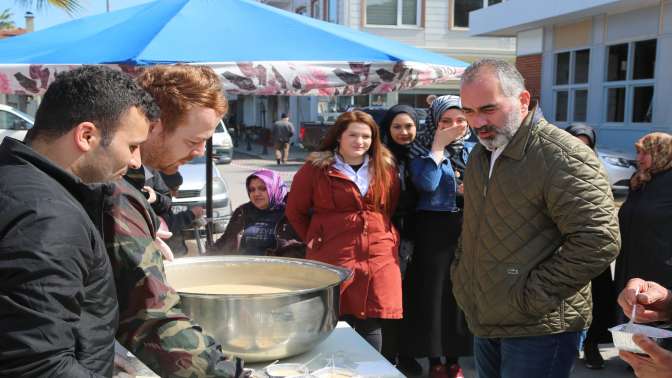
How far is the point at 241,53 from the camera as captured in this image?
372 centimetres

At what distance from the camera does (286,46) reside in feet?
12.7

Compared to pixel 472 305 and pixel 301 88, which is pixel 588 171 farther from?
pixel 301 88

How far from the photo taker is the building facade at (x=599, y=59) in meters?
14.7

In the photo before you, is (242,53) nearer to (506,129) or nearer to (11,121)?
(506,129)

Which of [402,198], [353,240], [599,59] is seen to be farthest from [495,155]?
[599,59]

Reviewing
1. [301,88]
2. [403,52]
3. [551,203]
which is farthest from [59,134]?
[403,52]

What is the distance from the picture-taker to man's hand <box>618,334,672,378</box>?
5.70ft

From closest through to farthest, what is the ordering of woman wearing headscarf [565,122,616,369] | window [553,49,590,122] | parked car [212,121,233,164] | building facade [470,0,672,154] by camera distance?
woman wearing headscarf [565,122,616,369], building facade [470,0,672,154], window [553,49,590,122], parked car [212,121,233,164]

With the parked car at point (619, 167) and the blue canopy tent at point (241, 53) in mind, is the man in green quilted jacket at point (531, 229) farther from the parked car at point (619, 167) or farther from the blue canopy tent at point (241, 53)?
the parked car at point (619, 167)

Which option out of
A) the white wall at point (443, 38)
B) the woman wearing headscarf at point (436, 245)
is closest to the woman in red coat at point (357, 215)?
the woman wearing headscarf at point (436, 245)

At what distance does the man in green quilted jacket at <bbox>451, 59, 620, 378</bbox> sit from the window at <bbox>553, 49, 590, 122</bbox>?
15948 millimetres

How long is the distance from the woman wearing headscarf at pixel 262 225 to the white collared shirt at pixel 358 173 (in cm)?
67

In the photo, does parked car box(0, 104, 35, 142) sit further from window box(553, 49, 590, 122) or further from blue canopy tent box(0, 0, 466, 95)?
window box(553, 49, 590, 122)

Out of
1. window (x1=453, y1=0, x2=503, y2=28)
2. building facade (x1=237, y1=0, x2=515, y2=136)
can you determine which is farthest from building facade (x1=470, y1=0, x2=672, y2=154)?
window (x1=453, y1=0, x2=503, y2=28)
